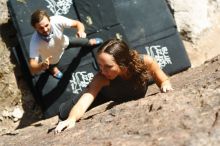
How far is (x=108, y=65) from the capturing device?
3.32m

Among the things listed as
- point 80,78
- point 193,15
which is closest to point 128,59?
point 80,78

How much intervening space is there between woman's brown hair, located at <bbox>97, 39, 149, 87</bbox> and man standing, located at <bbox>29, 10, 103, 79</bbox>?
1.79 m

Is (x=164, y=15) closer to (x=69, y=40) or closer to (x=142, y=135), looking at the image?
(x=69, y=40)

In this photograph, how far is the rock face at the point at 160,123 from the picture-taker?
2.48m

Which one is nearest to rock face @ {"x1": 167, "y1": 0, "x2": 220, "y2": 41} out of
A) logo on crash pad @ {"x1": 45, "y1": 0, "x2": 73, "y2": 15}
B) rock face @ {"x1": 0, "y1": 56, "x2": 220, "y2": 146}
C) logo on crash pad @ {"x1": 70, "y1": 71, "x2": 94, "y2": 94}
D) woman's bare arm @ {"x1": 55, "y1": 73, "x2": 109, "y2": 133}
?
logo on crash pad @ {"x1": 45, "y1": 0, "x2": 73, "y2": 15}

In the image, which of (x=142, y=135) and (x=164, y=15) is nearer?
(x=142, y=135)

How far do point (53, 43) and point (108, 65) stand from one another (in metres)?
2.25

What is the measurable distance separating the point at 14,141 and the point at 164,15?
134 inches

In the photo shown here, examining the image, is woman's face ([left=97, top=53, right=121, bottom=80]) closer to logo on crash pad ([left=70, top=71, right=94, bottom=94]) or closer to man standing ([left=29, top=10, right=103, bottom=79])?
man standing ([left=29, top=10, right=103, bottom=79])

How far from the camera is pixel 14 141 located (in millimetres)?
3742

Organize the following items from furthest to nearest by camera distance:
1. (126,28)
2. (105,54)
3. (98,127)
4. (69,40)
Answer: (126,28) → (69,40) → (105,54) → (98,127)

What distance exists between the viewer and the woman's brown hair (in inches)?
133

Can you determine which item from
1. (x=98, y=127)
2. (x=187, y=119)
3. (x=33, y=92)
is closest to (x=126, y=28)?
(x=33, y=92)

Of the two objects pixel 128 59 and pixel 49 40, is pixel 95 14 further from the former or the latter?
pixel 128 59
